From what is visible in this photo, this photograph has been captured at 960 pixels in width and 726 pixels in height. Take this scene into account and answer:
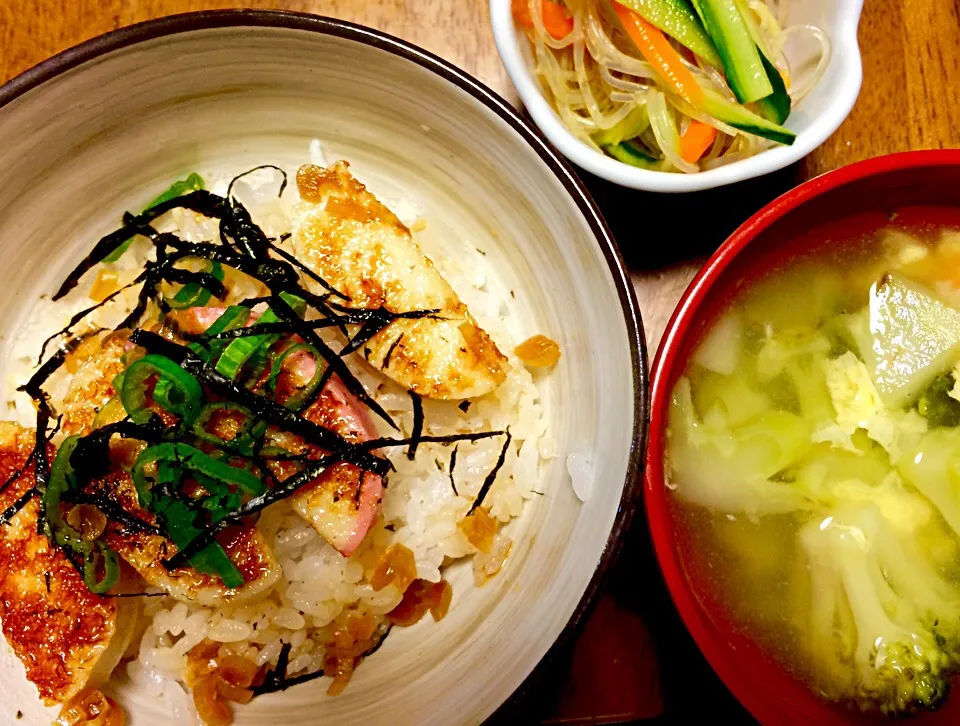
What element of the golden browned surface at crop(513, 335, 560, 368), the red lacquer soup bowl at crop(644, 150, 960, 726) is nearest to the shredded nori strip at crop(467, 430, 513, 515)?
the golden browned surface at crop(513, 335, 560, 368)

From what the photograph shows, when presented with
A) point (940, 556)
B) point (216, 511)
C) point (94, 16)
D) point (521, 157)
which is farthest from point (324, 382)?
point (940, 556)

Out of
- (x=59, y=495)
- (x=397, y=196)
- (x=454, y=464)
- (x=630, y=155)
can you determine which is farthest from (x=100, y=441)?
(x=630, y=155)

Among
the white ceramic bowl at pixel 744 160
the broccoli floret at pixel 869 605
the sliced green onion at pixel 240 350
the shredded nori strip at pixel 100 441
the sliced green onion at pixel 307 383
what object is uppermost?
the white ceramic bowl at pixel 744 160

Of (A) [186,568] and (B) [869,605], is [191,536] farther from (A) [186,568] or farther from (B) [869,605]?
(B) [869,605]

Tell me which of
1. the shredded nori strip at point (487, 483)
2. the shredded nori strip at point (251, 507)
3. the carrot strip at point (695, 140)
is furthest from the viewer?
the carrot strip at point (695, 140)

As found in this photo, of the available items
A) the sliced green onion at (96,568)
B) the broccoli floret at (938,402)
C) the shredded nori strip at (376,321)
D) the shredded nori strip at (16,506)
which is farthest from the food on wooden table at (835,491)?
the shredded nori strip at (16,506)

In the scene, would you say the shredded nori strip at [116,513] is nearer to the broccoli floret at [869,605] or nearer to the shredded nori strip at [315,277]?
the shredded nori strip at [315,277]

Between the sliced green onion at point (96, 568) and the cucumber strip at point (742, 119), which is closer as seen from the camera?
the sliced green onion at point (96, 568)
